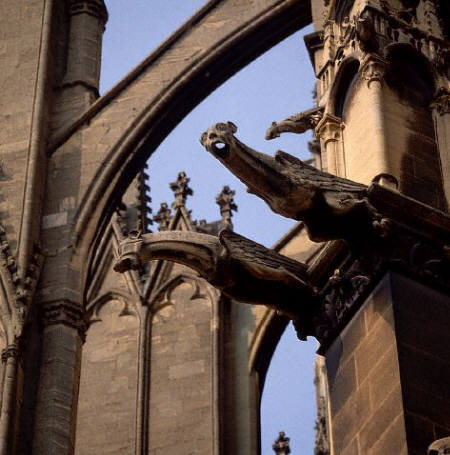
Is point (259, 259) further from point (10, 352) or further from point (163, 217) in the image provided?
point (163, 217)

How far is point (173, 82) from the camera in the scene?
15508 millimetres

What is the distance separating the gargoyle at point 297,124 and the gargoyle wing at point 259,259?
50.3 inches

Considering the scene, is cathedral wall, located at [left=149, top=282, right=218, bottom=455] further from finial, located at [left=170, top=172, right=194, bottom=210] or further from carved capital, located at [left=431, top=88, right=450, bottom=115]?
carved capital, located at [left=431, top=88, right=450, bottom=115]

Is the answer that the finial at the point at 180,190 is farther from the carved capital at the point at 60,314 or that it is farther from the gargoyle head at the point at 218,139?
the gargoyle head at the point at 218,139

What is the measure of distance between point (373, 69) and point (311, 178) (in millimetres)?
1328

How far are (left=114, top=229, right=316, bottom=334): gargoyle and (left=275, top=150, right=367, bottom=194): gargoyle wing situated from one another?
558 mm

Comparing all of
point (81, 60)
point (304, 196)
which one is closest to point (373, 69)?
point (304, 196)

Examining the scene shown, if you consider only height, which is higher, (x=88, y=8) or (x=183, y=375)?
(x=88, y=8)

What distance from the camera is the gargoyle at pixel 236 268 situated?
1012cm

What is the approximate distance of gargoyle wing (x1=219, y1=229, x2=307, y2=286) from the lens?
10133 millimetres

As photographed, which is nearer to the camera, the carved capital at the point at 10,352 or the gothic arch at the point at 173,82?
the carved capital at the point at 10,352

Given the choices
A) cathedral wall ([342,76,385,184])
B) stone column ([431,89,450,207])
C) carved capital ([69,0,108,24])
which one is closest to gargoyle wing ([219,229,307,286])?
cathedral wall ([342,76,385,184])

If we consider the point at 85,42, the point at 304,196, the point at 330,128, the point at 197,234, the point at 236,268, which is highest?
the point at 85,42

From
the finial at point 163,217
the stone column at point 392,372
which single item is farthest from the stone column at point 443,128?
the finial at point 163,217
